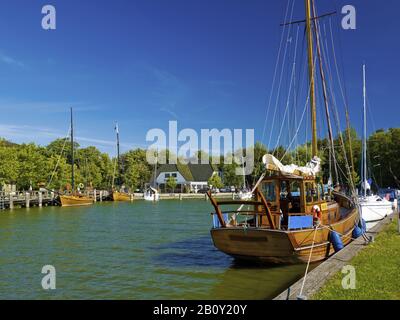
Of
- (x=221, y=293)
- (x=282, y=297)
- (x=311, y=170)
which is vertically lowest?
(x=221, y=293)

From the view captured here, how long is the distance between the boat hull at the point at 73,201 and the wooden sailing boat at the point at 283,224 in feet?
168

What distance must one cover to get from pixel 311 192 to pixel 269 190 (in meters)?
2.11

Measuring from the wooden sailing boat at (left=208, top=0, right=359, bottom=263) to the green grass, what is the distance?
1.94 meters

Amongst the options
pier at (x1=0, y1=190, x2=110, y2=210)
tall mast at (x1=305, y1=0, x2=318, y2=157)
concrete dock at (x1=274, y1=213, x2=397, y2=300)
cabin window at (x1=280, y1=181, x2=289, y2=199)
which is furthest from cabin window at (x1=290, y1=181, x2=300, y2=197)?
pier at (x1=0, y1=190, x2=110, y2=210)

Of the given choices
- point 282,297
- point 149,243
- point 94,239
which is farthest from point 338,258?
point 94,239

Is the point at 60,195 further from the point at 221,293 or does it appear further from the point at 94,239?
the point at 221,293

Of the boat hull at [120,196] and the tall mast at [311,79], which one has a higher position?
the tall mast at [311,79]

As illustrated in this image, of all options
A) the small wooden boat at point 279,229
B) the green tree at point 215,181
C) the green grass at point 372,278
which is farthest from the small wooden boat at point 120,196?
the green grass at point 372,278

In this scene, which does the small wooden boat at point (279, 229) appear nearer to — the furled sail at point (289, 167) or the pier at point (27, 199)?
the furled sail at point (289, 167)

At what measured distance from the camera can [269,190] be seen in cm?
1820

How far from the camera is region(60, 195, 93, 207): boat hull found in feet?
214

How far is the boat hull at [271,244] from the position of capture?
16.3 meters
